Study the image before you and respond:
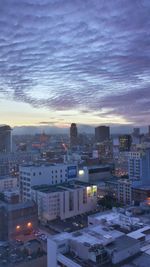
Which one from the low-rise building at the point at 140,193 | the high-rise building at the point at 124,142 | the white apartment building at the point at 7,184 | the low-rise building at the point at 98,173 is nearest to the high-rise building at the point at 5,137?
the high-rise building at the point at 124,142

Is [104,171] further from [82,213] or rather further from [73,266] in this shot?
[73,266]

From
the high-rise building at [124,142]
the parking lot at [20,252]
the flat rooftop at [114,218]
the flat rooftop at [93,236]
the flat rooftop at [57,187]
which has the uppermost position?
the high-rise building at [124,142]

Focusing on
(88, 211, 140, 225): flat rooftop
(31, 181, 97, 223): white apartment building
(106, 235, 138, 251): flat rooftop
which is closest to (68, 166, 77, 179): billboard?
(31, 181, 97, 223): white apartment building

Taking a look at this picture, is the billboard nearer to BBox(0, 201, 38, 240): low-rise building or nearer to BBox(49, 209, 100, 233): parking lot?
BBox(49, 209, 100, 233): parking lot

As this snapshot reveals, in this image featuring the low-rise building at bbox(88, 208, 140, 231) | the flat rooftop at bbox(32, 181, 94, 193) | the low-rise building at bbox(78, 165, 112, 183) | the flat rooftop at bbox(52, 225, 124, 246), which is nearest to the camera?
the flat rooftop at bbox(52, 225, 124, 246)

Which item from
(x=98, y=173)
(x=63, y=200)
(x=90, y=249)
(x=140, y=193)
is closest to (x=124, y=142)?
(x=98, y=173)

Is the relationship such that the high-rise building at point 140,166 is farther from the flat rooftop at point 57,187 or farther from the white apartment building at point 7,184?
the white apartment building at point 7,184
